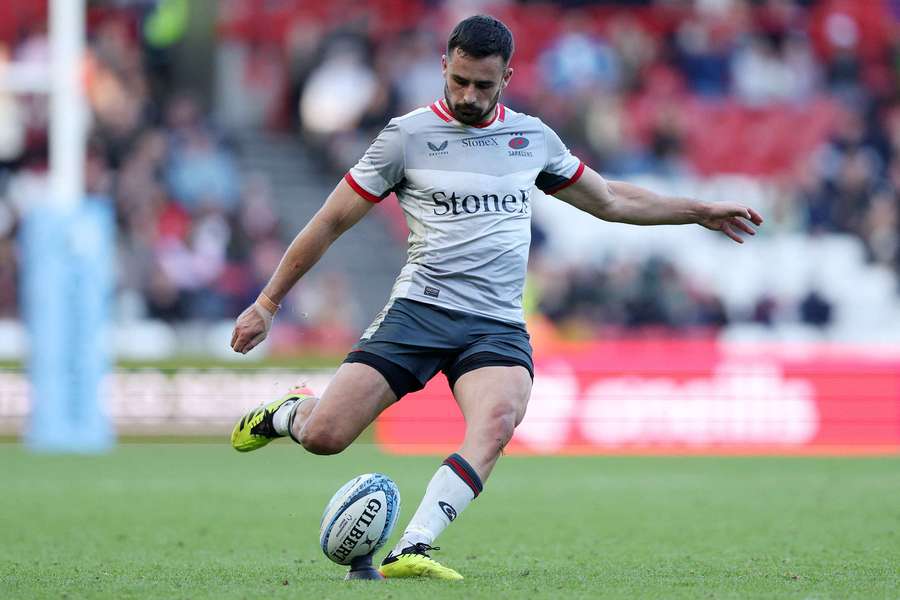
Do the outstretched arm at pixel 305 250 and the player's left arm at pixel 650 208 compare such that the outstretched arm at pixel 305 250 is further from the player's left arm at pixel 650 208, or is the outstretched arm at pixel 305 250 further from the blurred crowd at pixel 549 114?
the blurred crowd at pixel 549 114

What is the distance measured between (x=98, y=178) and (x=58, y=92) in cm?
266

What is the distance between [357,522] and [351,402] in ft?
1.60

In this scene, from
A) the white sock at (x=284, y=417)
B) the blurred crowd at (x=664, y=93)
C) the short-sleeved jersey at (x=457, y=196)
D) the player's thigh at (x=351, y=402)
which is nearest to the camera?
the player's thigh at (x=351, y=402)

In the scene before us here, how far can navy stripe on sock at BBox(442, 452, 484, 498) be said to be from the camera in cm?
639

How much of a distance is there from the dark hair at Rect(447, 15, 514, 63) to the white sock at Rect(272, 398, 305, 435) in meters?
1.63

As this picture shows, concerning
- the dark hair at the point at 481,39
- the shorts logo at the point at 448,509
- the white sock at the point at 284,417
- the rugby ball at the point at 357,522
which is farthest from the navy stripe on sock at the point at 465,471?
the dark hair at the point at 481,39

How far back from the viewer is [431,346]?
665 centimetres

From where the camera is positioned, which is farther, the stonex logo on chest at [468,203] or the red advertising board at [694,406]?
the red advertising board at [694,406]

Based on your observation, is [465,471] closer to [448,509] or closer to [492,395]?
[448,509]

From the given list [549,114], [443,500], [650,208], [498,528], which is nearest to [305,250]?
[443,500]

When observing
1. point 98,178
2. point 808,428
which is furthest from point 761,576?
point 98,178

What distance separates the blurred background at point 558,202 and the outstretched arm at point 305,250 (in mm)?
9349

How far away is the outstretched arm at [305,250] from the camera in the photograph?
6617 millimetres

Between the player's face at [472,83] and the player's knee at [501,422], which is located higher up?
the player's face at [472,83]
